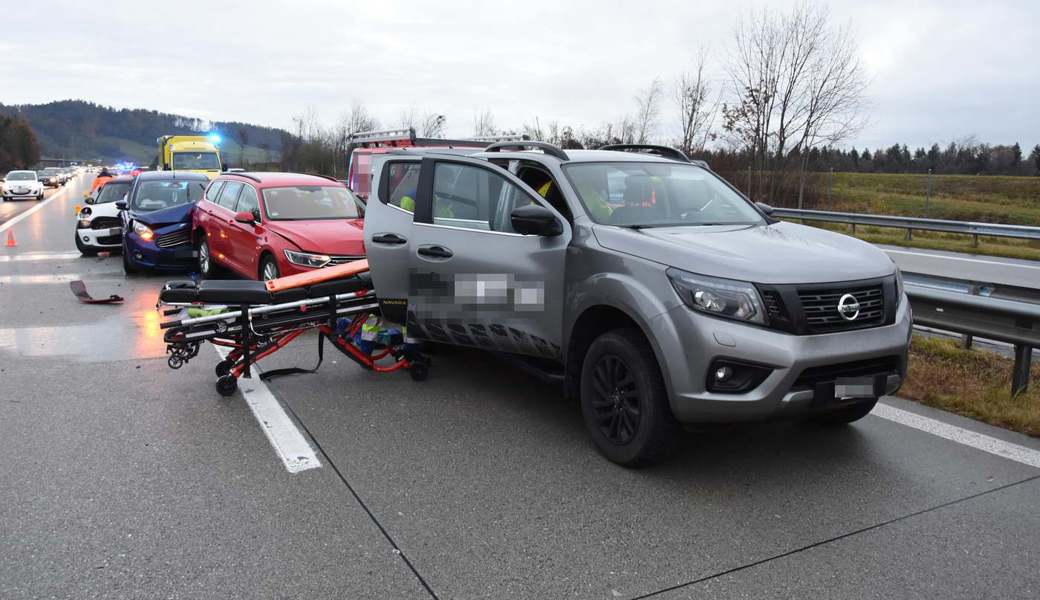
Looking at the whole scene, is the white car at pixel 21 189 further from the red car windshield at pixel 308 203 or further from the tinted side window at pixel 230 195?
the red car windshield at pixel 308 203

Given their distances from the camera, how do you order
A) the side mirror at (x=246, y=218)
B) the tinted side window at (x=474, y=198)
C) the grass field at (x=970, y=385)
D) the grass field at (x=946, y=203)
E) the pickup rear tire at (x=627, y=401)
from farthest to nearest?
the grass field at (x=946, y=203) < the side mirror at (x=246, y=218) < the tinted side window at (x=474, y=198) < the grass field at (x=970, y=385) < the pickup rear tire at (x=627, y=401)

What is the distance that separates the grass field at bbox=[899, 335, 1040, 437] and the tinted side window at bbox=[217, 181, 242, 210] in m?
8.71

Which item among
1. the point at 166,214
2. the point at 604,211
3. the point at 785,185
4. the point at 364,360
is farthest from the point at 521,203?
the point at 785,185

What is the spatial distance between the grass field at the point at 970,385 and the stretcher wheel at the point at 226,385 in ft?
16.9

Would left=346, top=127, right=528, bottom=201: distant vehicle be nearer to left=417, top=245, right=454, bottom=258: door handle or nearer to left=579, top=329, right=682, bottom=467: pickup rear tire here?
left=417, top=245, right=454, bottom=258: door handle

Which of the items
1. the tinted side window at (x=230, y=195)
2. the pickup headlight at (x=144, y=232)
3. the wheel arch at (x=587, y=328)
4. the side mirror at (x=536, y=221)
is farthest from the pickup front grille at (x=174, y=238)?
the wheel arch at (x=587, y=328)

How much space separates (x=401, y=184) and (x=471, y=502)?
10.5 feet

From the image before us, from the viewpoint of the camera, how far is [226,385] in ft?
19.8

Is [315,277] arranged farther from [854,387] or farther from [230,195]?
[230,195]

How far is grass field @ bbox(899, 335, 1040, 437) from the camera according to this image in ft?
17.7

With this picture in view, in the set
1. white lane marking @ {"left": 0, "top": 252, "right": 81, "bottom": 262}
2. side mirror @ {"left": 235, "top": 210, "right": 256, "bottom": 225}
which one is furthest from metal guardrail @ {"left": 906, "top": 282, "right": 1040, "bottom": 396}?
white lane marking @ {"left": 0, "top": 252, "right": 81, "bottom": 262}

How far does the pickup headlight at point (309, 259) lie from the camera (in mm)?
8773

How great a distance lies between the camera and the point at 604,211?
201 inches

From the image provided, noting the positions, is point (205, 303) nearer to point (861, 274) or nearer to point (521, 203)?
point (521, 203)
